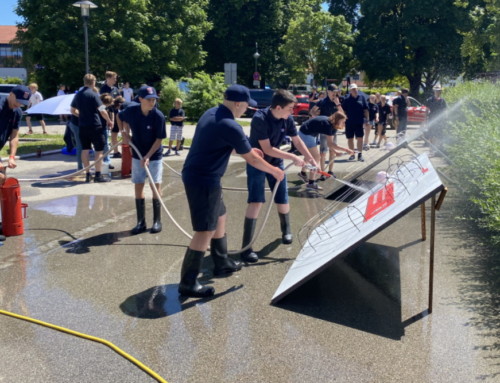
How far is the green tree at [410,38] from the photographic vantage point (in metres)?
44.5

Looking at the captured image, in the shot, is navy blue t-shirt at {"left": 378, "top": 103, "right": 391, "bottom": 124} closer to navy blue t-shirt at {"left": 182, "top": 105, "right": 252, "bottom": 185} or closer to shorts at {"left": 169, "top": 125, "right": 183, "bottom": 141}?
shorts at {"left": 169, "top": 125, "right": 183, "bottom": 141}

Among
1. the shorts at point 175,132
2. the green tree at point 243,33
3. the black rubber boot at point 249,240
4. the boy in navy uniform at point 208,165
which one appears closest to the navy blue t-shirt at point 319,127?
the black rubber boot at point 249,240

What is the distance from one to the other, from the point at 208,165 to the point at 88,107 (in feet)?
21.2

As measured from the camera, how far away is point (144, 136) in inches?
296

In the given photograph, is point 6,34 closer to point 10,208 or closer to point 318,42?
point 318,42

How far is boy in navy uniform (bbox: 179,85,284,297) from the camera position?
5.06m

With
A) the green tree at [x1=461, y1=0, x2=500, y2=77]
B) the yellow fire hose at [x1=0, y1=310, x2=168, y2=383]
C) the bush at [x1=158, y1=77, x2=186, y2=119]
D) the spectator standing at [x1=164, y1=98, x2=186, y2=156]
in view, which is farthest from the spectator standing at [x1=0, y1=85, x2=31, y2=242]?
the green tree at [x1=461, y1=0, x2=500, y2=77]

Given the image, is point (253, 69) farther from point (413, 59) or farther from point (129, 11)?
point (129, 11)

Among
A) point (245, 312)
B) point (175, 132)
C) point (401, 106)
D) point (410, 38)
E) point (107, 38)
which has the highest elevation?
point (410, 38)

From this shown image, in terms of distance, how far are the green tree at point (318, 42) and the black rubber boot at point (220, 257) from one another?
40843 mm

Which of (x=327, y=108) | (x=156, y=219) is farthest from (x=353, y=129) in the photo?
(x=156, y=219)

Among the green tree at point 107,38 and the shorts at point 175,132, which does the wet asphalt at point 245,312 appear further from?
the green tree at point 107,38

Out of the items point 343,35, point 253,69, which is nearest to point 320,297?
point 343,35

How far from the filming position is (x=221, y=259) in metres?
6.03
